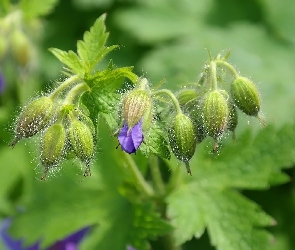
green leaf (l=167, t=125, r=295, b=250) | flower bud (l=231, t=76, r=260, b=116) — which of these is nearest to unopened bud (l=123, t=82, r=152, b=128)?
flower bud (l=231, t=76, r=260, b=116)

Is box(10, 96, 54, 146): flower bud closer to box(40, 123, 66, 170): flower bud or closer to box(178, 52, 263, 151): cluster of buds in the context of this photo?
box(40, 123, 66, 170): flower bud

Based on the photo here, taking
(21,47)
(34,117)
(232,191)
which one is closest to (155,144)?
(34,117)

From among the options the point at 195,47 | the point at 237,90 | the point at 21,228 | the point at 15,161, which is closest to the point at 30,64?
the point at 15,161

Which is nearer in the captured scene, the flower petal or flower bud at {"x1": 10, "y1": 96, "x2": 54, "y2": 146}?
the flower petal

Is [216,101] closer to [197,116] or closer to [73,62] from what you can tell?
[197,116]

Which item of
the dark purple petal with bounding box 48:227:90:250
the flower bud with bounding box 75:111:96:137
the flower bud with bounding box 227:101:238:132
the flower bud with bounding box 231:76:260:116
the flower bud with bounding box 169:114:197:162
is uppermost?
the flower bud with bounding box 231:76:260:116

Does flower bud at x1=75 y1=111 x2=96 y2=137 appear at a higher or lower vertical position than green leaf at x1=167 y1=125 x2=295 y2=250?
higher

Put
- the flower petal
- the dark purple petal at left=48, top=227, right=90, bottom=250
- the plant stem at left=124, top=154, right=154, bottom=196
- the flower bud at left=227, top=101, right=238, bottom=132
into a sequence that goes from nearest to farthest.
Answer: the flower petal
the flower bud at left=227, top=101, right=238, bottom=132
the plant stem at left=124, top=154, right=154, bottom=196
the dark purple petal at left=48, top=227, right=90, bottom=250

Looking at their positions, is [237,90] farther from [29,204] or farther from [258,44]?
[258,44]
